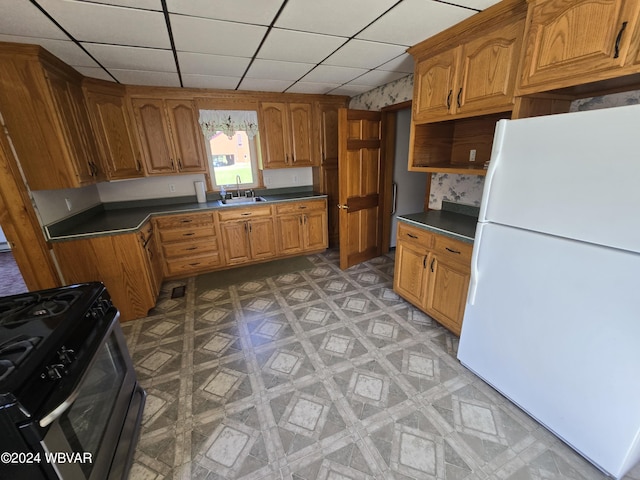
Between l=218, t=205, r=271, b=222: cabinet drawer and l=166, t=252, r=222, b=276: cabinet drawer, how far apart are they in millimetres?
515

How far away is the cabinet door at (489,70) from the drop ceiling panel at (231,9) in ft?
4.46

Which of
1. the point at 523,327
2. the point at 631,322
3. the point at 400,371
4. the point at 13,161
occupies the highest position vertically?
the point at 13,161

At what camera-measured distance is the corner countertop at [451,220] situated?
2.07 m

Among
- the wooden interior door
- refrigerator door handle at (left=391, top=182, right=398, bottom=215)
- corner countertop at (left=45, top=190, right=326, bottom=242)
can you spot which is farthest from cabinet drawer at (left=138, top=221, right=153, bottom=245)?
refrigerator door handle at (left=391, top=182, right=398, bottom=215)

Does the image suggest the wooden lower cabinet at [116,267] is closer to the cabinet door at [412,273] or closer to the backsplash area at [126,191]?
the backsplash area at [126,191]

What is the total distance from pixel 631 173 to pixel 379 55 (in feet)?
6.58

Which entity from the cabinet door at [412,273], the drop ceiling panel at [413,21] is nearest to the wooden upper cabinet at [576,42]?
the drop ceiling panel at [413,21]

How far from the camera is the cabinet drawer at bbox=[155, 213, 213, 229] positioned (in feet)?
10.6

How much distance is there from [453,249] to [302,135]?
8.93 ft

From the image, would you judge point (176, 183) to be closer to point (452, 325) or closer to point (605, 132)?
point (452, 325)

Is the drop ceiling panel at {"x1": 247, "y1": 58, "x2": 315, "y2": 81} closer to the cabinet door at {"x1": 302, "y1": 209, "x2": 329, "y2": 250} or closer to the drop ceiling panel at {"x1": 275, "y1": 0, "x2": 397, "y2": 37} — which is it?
the drop ceiling panel at {"x1": 275, "y1": 0, "x2": 397, "y2": 37}

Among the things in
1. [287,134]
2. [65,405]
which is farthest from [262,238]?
[65,405]

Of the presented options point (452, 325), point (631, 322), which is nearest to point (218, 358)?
point (452, 325)

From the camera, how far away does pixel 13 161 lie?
201cm
